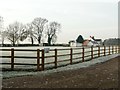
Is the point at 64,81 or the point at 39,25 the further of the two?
the point at 39,25

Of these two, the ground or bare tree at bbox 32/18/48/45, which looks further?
bare tree at bbox 32/18/48/45

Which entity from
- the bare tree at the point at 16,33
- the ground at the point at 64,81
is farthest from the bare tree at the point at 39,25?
the ground at the point at 64,81

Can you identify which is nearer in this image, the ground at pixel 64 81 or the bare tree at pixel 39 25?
the ground at pixel 64 81

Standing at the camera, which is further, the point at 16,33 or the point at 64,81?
the point at 16,33

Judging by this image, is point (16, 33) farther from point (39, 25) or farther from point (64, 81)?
point (64, 81)

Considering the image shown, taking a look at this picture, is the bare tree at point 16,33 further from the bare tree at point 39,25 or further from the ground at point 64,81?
the ground at point 64,81

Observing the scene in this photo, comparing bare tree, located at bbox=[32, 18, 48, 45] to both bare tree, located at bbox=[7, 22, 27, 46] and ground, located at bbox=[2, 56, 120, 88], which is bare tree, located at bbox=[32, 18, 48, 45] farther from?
ground, located at bbox=[2, 56, 120, 88]

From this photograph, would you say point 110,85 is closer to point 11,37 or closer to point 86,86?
point 86,86

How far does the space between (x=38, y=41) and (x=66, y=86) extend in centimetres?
8241

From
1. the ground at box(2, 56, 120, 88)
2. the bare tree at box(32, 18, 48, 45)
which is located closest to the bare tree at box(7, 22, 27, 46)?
the bare tree at box(32, 18, 48, 45)

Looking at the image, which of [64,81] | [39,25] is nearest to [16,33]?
[39,25]

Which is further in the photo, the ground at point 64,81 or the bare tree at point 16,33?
the bare tree at point 16,33

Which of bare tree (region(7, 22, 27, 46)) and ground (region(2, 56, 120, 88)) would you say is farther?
bare tree (region(7, 22, 27, 46))

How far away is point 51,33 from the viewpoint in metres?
96.1
